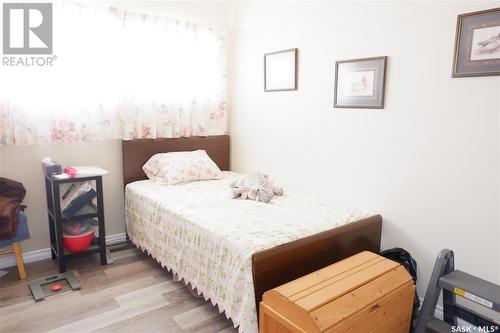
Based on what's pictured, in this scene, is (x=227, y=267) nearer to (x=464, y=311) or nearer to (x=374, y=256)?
(x=374, y=256)

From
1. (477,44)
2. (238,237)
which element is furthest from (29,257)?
(477,44)

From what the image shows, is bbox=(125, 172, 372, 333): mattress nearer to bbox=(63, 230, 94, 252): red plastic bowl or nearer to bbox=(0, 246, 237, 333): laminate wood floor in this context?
bbox=(0, 246, 237, 333): laminate wood floor

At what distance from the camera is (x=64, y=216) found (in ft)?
8.71

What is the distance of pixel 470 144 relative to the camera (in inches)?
78.0

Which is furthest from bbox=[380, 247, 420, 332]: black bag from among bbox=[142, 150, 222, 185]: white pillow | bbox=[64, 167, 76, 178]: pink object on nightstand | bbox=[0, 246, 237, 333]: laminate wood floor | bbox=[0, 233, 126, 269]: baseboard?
bbox=[0, 233, 126, 269]: baseboard

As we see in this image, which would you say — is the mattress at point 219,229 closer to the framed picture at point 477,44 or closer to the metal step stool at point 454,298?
the metal step stool at point 454,298

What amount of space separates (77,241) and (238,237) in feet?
4.97

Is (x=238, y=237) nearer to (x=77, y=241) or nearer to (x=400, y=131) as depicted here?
(x=400, y=131)

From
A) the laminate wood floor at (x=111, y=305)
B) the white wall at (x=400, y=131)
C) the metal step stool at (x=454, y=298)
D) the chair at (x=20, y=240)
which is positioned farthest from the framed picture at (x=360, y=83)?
the chair at (x=20, y=240)

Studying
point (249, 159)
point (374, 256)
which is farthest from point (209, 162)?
point (374, 256)

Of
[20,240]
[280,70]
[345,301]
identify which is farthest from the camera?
[280,70]

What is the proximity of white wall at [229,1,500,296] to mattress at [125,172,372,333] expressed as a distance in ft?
0.94

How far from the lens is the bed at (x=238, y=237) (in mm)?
1829

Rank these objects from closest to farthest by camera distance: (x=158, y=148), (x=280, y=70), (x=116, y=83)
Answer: (x=116, y=83)
(x=280, y=70)
(x=158, y=148)
